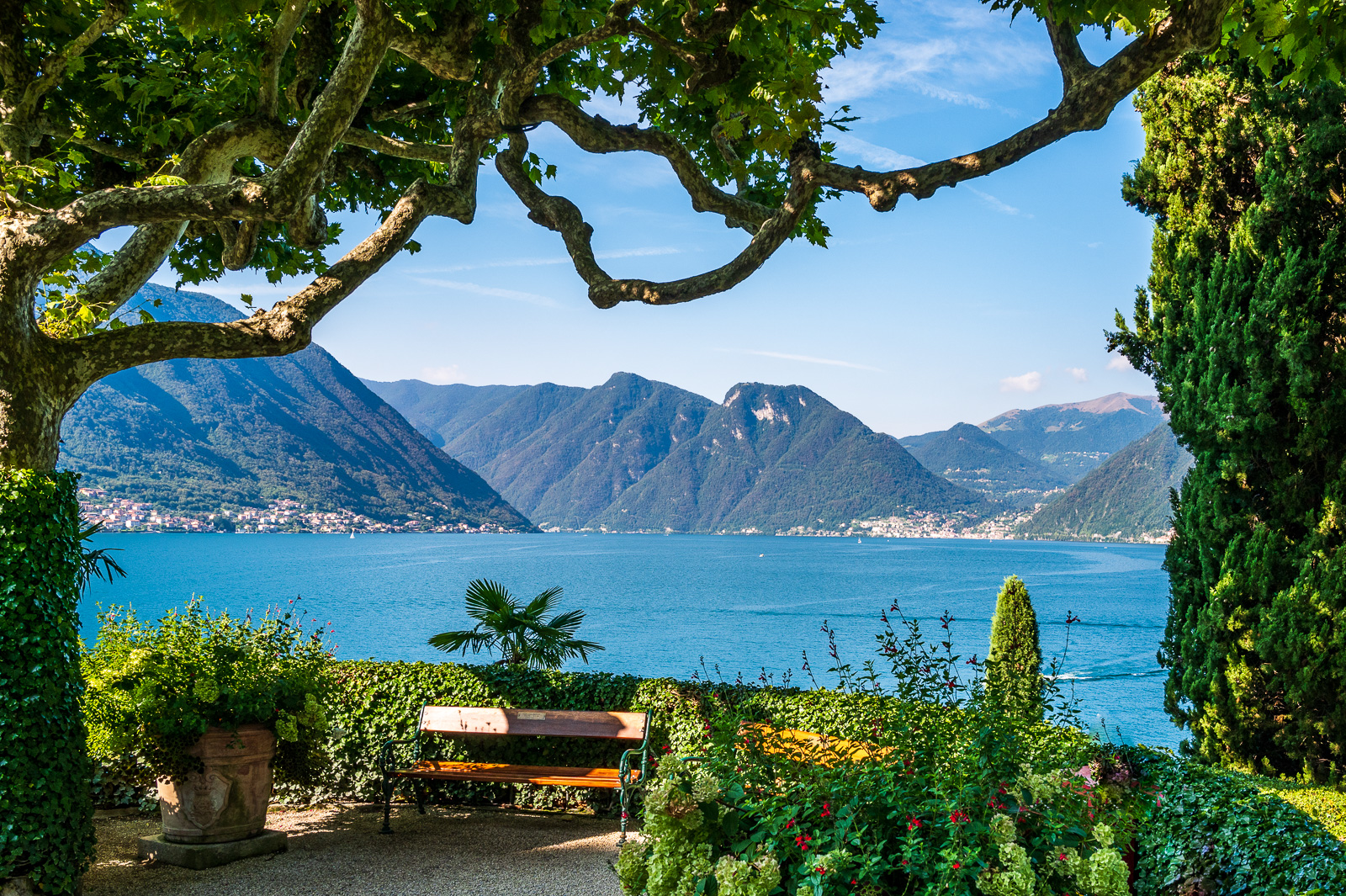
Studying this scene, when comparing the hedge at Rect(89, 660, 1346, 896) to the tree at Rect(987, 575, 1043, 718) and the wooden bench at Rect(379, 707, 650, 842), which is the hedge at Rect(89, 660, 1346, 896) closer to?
the wooden bench at Rect(379, 707, 650, 842)

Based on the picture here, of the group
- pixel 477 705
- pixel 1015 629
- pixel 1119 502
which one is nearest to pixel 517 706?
pixel 477 705

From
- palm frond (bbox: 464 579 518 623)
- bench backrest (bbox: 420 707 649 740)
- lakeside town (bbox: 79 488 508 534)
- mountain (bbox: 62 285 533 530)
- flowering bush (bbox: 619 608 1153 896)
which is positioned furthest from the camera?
mountain (bbox: 62 285 533 530)

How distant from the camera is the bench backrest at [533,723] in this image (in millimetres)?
6340

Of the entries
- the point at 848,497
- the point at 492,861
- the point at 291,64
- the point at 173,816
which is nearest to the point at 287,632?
the point at 173,816

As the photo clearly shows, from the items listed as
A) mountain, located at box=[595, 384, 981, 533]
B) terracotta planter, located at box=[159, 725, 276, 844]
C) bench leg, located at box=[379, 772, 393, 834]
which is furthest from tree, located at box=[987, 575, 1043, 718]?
mountain, located at box=[595, 384, 981, 533]

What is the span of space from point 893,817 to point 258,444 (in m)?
139

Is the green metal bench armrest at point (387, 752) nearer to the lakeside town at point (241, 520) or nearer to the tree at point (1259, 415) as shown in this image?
the tree at point (1259, 415)

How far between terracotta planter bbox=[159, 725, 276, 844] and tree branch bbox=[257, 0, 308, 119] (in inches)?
164

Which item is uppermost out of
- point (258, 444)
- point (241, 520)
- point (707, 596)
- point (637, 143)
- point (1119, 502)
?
point (258, 444)

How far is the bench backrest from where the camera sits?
6.34 m

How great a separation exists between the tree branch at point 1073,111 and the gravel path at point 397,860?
4.62 m

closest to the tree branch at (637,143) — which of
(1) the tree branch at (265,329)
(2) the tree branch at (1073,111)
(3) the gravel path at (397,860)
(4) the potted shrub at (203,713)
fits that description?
(2) the tree branch at (1073,111)

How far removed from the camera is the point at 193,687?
5.07 meters

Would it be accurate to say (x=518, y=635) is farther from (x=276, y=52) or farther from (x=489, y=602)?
(x=276, y=52)
